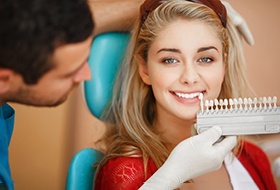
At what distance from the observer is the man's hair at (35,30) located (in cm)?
68

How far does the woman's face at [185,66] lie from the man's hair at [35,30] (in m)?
0.40

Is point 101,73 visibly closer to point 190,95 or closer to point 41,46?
point 190,95

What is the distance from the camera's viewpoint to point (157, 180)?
36.4 inches

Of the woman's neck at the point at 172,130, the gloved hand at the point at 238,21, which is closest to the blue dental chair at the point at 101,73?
the woman's neck at the point at 172,130

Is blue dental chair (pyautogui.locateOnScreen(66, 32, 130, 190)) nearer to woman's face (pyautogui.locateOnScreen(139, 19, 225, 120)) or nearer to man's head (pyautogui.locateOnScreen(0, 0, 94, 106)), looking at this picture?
woman's face (pyautogui.locateOnScreen(139, 19, 225, 120))

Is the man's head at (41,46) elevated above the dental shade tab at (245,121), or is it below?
above

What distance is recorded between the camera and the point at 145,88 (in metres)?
1.24

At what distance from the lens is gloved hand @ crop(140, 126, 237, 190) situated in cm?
94

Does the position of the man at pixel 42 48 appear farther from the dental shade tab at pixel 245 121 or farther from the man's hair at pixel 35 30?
the dental shade tab at pixel 245 121

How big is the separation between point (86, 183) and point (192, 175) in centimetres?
33

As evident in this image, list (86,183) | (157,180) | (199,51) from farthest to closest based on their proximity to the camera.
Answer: (86,183) → (199,51) → (157,180)

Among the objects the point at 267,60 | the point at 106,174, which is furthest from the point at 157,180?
the point at 267,60

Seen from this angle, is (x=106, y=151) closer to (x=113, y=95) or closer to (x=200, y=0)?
(x=113, y=95)

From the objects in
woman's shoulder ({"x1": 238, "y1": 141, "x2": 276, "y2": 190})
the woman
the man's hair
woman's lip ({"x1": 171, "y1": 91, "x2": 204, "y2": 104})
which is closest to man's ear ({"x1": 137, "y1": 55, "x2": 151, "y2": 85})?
the woman
